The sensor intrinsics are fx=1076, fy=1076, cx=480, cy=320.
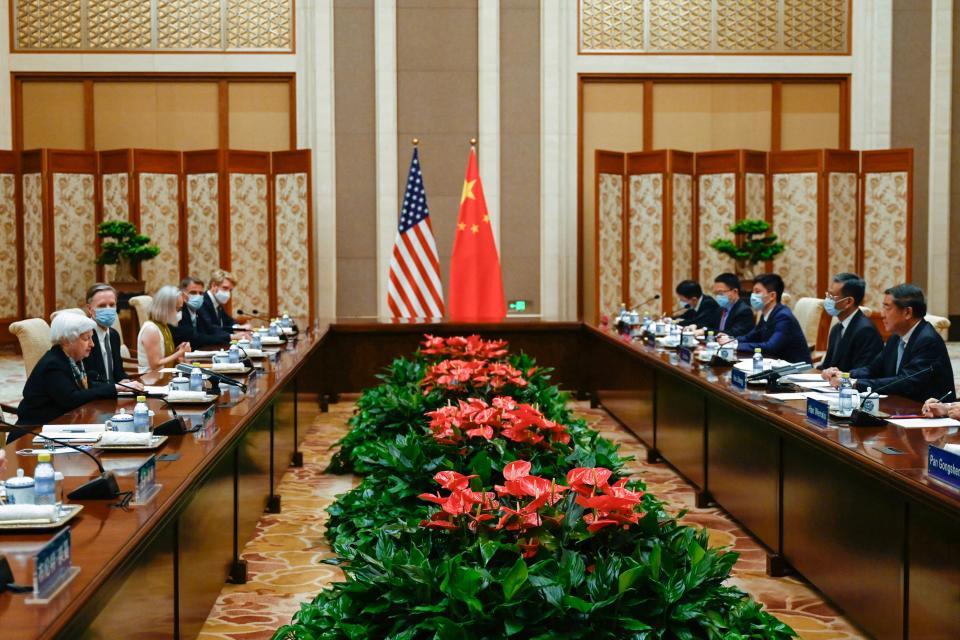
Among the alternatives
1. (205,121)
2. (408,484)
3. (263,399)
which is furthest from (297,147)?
(408,484)

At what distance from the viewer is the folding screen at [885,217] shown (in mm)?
12133

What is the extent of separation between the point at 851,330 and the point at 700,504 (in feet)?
4.23

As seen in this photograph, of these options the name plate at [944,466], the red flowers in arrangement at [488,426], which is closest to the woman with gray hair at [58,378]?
the red flowers in arrangement at [488,426]

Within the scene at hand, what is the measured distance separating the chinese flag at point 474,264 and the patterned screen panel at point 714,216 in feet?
8.19

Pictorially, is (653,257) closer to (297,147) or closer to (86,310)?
(297,147)

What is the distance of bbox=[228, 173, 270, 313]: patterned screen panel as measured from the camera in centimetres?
1221

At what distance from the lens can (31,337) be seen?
564 cm

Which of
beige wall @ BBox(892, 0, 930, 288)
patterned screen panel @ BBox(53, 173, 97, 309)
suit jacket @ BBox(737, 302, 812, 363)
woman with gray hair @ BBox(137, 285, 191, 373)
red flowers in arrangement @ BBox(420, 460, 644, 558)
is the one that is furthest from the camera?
beige wall @ BBox(892, 0, 930, 288)

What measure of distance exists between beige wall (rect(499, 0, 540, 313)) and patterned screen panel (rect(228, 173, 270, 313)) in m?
2.79

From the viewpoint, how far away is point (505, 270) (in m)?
12.9

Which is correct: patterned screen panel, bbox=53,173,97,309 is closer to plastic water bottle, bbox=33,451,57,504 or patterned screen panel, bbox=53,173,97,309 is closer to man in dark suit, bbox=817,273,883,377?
man in dark suit, bbox=817,273,883,377

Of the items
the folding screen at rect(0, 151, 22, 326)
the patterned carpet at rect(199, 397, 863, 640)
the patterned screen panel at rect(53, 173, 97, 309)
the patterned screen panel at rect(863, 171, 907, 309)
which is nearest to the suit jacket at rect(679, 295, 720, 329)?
the patterned carpet at rect(199, 397, 863, 640)

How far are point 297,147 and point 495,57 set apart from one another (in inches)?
102

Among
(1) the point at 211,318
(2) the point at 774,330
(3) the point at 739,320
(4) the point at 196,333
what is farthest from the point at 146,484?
(1) the point at 211,318
